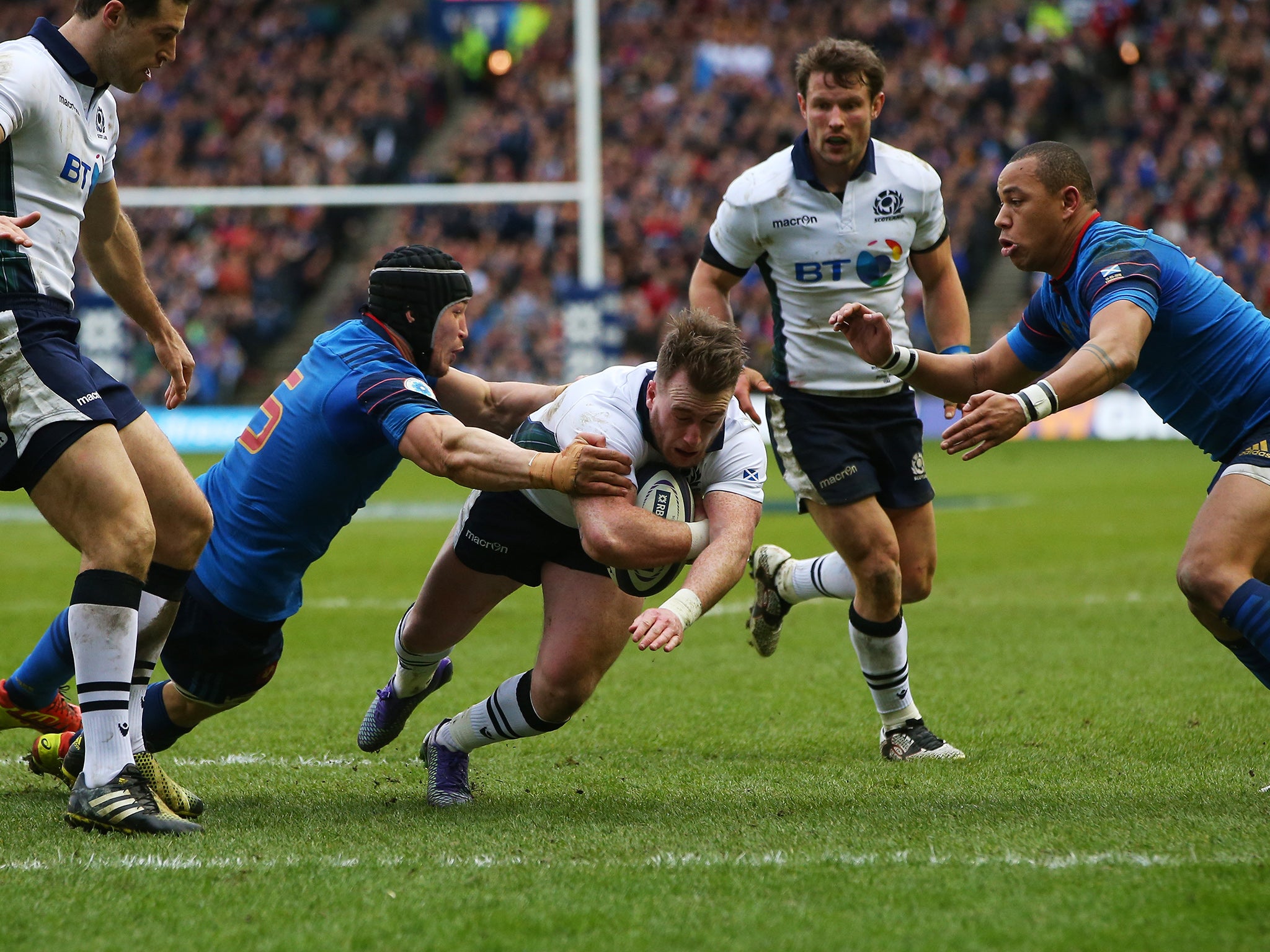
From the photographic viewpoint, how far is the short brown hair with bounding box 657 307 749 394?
4.23 m

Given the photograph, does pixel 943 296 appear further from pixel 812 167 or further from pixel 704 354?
pixel 704 354

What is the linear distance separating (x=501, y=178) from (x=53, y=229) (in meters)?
23.4

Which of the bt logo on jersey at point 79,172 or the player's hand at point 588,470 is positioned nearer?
the player's hand at point 588,470

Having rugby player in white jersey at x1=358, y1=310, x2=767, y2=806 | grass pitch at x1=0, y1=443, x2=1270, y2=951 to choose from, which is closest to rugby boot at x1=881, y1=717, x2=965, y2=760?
grass pitch at x1=0, y1=443, x2=1270, y2=951

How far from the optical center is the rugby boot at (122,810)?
418 cm

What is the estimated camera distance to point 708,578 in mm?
4281

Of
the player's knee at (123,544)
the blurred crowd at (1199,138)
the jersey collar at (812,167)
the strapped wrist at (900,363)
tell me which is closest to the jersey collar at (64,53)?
the player's knee at (123,544)

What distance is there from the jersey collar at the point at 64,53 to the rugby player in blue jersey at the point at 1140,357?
98.9 inches

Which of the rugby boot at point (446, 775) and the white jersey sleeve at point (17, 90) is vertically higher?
the white jersey sleeve at point (17, 90)

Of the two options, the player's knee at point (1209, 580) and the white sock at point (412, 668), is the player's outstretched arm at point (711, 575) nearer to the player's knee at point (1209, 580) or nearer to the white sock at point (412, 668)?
the white sock at point (412, 668)

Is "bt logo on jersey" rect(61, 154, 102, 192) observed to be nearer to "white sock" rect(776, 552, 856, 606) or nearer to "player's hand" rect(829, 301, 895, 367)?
"player's hand" rect(829, 301, 895, 367)

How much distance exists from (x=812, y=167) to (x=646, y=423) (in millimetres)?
1960

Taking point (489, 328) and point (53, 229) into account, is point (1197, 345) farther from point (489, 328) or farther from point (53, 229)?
point (489, 328)

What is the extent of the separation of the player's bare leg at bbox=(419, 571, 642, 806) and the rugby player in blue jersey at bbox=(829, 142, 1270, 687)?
48.5 inches
